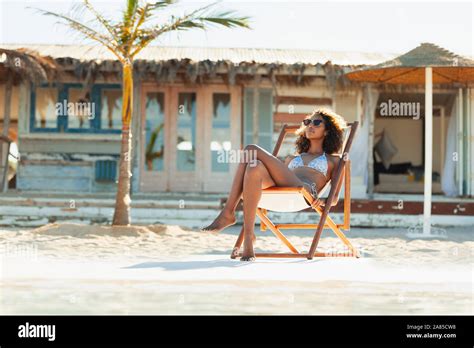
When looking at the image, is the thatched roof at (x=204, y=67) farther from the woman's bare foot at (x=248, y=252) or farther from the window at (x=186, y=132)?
the woman's bare foot at (x=248, y=252)

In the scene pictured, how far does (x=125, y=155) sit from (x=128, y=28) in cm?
171

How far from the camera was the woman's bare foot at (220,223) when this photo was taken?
5105 millimetres

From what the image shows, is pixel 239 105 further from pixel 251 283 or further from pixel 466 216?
pixel 251 283

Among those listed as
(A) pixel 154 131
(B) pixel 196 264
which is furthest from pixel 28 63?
(B) pixel 196 264

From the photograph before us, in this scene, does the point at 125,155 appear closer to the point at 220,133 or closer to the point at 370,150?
Result: the point at 220,133

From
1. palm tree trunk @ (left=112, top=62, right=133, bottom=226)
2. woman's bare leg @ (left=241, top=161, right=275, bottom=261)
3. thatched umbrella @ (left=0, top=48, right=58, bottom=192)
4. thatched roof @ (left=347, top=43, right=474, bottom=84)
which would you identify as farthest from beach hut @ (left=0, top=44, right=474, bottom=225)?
woman's bare leg @ (left=241, top=161, right=275, bottom=261)

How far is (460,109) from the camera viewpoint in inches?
508

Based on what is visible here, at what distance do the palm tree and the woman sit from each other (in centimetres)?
342

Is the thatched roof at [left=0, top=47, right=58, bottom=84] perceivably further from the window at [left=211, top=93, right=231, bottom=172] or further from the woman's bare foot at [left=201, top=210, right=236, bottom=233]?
the woman's bare foot at [left=201, top=210, right=236, bottom=233]

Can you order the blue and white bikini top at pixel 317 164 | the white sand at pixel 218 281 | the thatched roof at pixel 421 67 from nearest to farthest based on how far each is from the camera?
the white sand at pixel 218 281 < the blue and white bikini top at pixel 317 164 < the thatched roof at pixel 421 67

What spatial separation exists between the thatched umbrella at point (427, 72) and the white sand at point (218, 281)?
2.16m

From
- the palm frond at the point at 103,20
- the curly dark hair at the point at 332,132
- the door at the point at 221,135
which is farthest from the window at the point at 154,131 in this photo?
the curly dark hair at the point at 332,132

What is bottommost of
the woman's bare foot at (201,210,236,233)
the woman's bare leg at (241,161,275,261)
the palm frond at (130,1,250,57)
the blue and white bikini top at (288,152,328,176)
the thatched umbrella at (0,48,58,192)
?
the woman's bare foot at (201,210,236,233)

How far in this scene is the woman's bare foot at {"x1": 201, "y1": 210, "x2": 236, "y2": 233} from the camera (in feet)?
16.8
